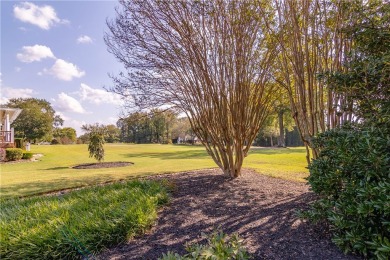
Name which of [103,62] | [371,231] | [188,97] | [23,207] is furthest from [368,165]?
[103,62]

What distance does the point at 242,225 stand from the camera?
3.43 meters

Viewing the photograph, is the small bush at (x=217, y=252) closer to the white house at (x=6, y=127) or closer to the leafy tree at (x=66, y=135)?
the white house at (x=6, y=127)

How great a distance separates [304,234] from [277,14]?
4.58m

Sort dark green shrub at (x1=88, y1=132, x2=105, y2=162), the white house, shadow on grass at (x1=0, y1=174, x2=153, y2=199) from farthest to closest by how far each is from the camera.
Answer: the white house
dark green shrub at (x1=88, y1=132, x2=105, y2=162)
shadow on grass at (x1=0, y1=174, x2=153, y2=199)

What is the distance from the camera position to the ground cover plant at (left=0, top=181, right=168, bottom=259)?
112 inches

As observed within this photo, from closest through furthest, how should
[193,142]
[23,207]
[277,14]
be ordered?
[23,207]
[277,14]
[193,142]

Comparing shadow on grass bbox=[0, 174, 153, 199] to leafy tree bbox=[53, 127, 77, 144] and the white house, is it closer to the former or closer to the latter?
the white house

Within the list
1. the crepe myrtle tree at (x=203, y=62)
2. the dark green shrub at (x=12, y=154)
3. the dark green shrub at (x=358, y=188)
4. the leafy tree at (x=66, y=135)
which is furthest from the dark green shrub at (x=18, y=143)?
the dark green shrub at (x=358, y=188)

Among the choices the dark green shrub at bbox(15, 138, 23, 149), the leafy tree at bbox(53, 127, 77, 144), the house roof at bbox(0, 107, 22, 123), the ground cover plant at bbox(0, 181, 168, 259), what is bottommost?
the ground cover plant at bbox(0, 181, 168, 259)

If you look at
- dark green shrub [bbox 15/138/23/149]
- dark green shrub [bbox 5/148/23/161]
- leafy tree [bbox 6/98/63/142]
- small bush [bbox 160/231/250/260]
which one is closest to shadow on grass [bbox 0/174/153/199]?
small bush [bbox 160/231/250/260]

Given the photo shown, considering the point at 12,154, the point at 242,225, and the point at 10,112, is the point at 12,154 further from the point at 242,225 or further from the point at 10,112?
the point at 242,225

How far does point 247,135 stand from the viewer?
21.9 ft

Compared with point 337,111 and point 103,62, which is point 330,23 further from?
point 103,62

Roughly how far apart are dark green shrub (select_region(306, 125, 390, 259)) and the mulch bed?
1.20 feet
